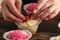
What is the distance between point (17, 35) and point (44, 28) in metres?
0.18

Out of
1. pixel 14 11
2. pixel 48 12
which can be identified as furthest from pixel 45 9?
pixel 14 11

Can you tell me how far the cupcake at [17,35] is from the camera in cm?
98

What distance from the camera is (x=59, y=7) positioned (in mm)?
1094

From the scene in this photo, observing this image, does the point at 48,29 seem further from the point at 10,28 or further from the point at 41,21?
the point at 10,28

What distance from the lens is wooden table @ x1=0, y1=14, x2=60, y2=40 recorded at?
1040 millimetres

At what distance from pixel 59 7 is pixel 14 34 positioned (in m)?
0.30

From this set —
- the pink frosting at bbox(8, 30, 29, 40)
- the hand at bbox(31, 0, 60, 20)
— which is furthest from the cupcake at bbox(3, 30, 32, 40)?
the hand at bbox(31, 0, 60, 20)

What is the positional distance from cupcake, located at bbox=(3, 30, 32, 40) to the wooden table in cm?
3

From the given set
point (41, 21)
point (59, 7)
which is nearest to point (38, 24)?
point (41, 21)

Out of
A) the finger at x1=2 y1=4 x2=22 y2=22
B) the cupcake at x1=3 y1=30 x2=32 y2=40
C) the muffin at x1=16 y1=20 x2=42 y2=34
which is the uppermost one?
the finger at x1=2 y1=4 x2=22 y2=22

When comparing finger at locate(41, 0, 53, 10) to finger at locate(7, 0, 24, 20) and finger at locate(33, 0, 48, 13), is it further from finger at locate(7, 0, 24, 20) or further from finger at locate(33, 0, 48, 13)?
finger at locate(7, 0, 24, 20)

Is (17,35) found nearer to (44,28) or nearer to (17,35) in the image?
(17,35)

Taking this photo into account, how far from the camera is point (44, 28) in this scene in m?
1.09

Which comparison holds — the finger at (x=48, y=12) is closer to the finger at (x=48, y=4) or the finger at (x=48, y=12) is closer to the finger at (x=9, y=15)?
the finger at (x=48, y=4)
